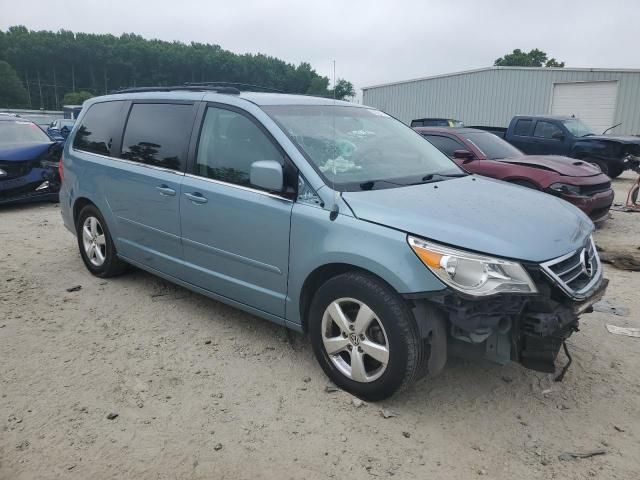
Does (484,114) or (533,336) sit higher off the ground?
(484,114)

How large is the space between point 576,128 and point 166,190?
1299 centimetres

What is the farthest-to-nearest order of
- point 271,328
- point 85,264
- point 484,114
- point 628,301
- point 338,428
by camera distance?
point 484,114, point 85,264, point 628,301, point 271,328, point 338,428

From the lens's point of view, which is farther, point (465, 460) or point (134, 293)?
point (134, 293)

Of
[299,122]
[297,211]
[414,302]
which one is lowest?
[414,302]

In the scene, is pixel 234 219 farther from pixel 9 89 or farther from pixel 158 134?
pixel 9 89

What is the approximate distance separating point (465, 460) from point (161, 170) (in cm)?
303

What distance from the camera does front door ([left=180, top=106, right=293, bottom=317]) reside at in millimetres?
3299

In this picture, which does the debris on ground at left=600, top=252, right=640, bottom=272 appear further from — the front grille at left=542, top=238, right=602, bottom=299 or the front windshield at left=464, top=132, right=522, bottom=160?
the front grille at left=542, top=238, right=602, bottom=299

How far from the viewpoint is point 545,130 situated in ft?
43.4

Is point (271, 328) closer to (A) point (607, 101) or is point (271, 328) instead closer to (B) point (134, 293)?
(B) point (134, 293)

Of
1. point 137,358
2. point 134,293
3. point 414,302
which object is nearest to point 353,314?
point 414,302

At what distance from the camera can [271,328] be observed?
4047 mm

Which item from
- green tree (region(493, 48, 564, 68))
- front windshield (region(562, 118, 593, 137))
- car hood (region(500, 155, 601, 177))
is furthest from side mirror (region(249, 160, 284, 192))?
green tree (region(493, 48, 564, 68))

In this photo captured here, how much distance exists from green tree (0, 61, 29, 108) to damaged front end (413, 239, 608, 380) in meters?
75.2
